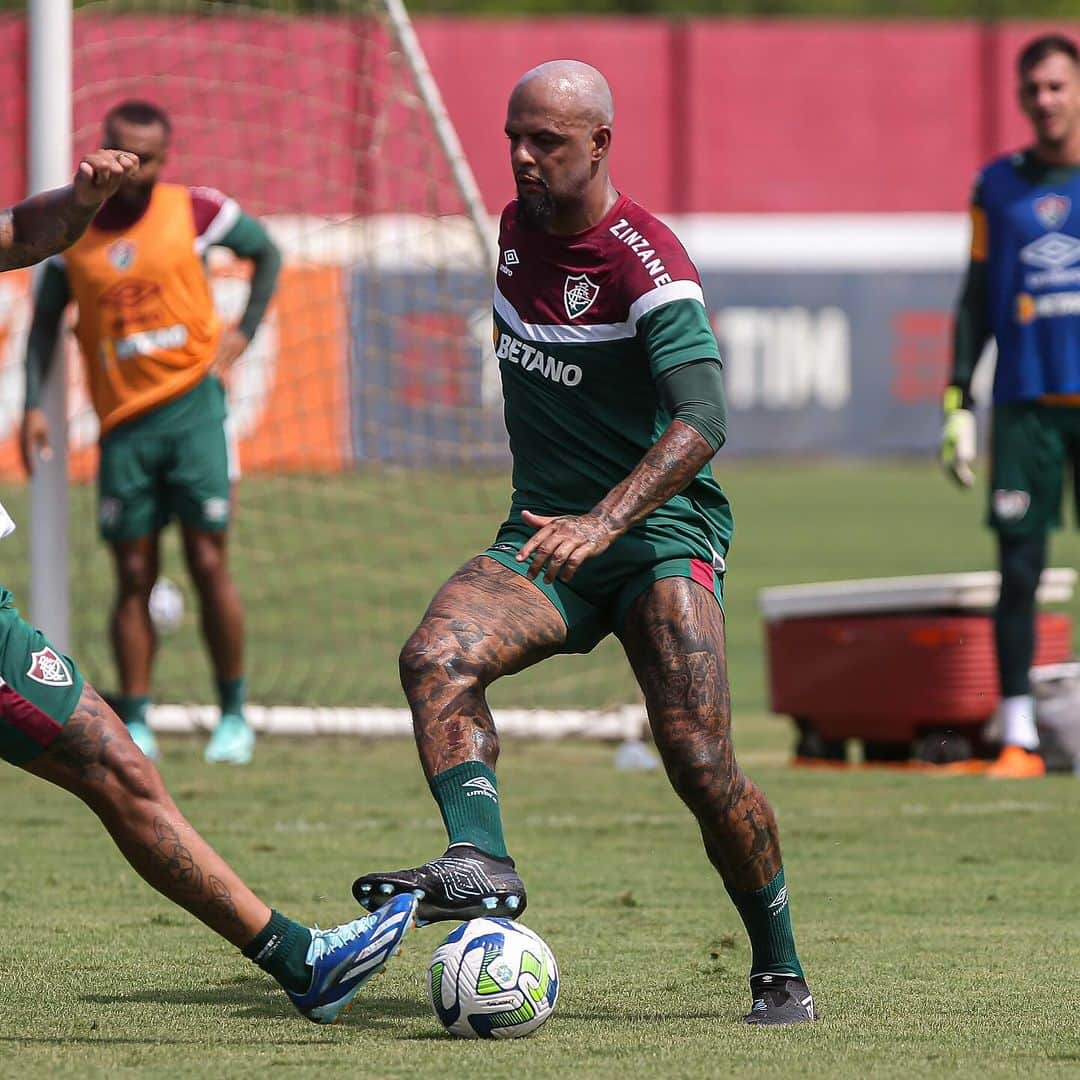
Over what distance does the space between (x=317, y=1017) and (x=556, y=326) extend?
1551 mm

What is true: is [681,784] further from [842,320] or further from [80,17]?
[842,320]

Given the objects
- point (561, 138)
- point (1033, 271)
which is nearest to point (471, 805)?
point (561, 138)

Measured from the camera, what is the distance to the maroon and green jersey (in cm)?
484

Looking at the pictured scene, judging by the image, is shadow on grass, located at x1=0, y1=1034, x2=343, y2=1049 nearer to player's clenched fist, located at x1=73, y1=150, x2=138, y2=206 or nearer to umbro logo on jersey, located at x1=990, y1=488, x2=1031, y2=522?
player's clenched fist, located at x1=73, y1=150, x2=138, y2=206

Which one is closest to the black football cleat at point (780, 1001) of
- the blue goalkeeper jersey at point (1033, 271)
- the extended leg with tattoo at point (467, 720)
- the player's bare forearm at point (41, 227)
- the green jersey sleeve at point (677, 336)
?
the extended leg with tattoo at point (467, 720)

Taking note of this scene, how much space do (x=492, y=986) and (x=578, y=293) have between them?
4.87 feet

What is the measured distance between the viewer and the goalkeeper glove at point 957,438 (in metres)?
8.85

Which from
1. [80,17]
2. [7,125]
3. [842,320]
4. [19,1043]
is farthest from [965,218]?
[19,1043]

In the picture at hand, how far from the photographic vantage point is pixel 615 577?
4832 mm

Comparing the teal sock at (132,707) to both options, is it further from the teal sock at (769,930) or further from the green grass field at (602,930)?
the teal sock at (769,930)

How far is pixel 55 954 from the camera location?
5449mm

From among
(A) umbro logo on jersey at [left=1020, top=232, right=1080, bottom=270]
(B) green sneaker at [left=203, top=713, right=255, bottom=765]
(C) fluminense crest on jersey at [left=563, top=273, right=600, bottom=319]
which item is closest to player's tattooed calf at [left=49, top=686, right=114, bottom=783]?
(C) fluminense crest on jersey at [left=563, top=273, right=600, bottom=319]

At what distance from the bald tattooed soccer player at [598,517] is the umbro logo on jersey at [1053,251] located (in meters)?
4.05

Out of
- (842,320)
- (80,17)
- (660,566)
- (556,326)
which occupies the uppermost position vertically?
(80,17)
